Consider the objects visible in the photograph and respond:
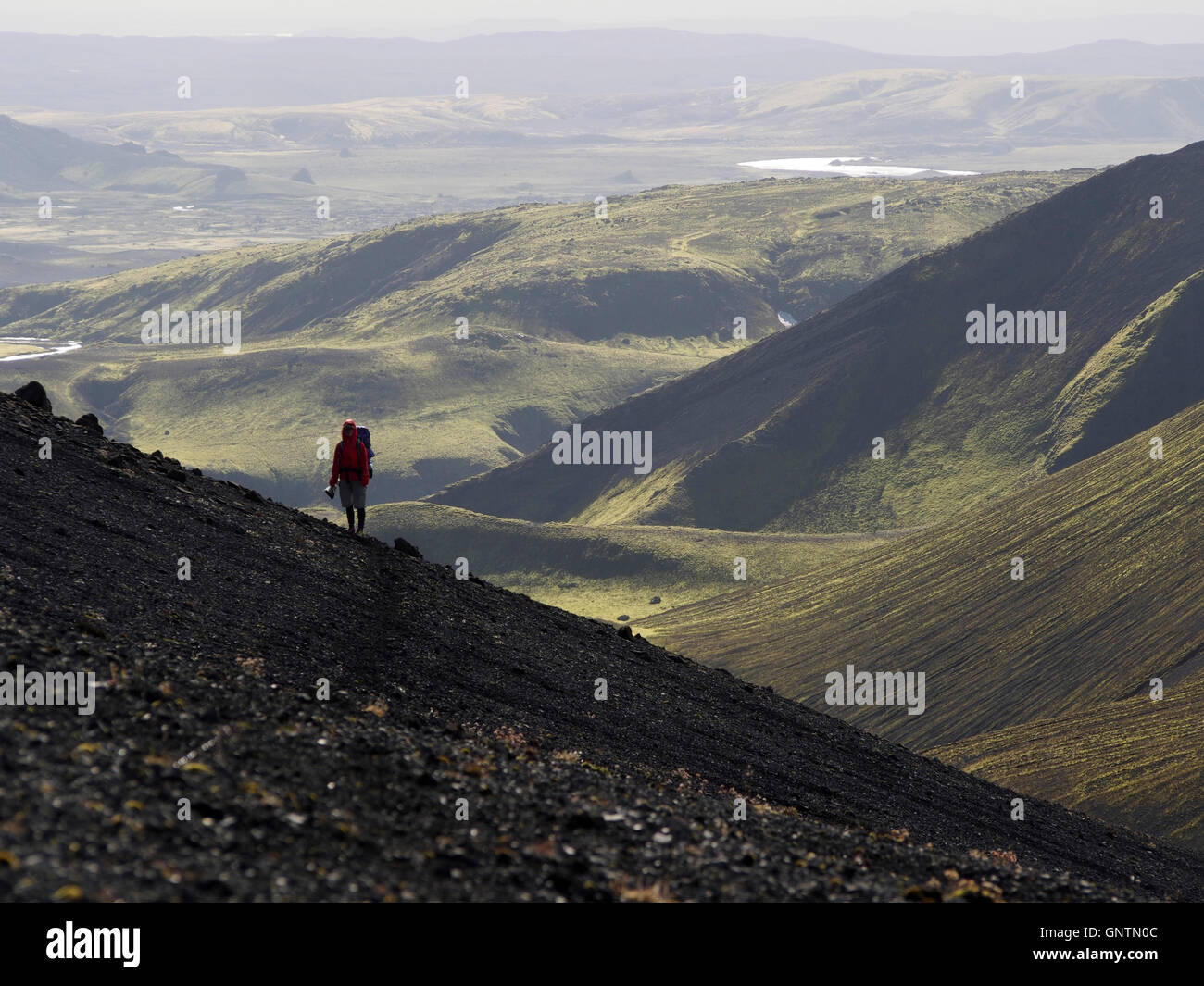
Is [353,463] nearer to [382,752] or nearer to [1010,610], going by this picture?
[382,752]

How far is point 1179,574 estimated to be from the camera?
268 feet

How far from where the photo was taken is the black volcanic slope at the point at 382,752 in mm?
15094

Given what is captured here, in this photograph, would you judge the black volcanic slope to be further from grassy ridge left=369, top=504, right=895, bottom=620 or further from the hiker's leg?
grassy ridge left=369, top=504, right=895, bottom=620

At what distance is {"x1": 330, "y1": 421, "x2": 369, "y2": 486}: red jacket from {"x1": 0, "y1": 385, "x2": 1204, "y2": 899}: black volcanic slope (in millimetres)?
2650

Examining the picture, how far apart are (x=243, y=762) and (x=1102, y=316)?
525 feet

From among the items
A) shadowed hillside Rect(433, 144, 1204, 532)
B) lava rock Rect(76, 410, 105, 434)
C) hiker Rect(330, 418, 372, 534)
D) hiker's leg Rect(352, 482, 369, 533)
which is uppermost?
shadowed hillside Rect(433, 144, 1204, 532)

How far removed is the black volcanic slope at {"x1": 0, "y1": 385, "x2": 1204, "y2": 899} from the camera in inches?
594

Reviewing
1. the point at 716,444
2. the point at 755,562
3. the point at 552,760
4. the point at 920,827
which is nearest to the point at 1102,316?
the point at 716,444

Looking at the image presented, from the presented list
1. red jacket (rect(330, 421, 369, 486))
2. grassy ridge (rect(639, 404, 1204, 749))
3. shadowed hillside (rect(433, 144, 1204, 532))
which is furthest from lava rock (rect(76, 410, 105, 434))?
shadowed hillside (rect(433, 144, 1204, 532))

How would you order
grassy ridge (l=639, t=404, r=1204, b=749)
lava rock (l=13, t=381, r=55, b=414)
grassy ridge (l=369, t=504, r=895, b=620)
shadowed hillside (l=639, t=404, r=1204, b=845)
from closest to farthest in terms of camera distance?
lava rock (l=13, t=381, r=55, b=414) → shadowed hillside (l=639, t=404, r=1204, b=845) → grassy ridge (l=639, t=404, r=1204, b=749) → grassy ridge (l=369, t=504, r=895, b=620)

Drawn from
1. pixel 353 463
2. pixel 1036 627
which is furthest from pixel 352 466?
pixel 1036 627

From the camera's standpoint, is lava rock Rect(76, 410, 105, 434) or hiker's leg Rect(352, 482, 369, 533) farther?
lava rock Rect(76, 410, 105, 434)

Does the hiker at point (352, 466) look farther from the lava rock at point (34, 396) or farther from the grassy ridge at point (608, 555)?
the grassy ridge at point (608, 555)

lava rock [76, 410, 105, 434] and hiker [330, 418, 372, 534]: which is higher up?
lava rock [76, 410, 105, 434]
